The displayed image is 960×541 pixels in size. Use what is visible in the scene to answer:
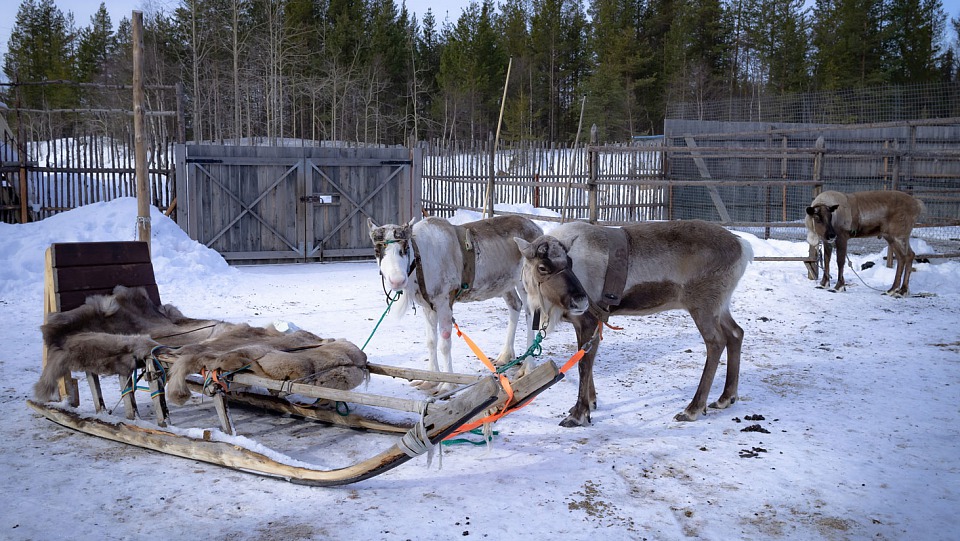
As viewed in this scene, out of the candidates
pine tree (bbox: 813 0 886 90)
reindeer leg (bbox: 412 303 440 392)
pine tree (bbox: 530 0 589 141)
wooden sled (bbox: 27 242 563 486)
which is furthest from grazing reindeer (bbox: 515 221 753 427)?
pine tree (bbox: 530 0 589 141)

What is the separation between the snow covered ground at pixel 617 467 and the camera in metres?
3.43

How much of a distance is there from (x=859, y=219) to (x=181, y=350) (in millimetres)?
10727

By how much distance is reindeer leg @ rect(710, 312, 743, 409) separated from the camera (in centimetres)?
543

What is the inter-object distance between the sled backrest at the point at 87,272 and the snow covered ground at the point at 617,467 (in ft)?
2.85

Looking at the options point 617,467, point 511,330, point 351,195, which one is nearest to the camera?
point 617,467

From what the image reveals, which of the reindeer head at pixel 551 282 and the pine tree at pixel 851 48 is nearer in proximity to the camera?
the reindeer head at pixel 551 282

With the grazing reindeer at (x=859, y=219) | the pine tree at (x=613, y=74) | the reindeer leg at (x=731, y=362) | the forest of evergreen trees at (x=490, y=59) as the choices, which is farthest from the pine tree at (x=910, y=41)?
the reindeer leg at (x=731, y=362)

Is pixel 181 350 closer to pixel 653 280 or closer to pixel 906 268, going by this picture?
pixel 653 280

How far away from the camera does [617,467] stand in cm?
421

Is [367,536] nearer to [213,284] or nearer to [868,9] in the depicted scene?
[213,284]

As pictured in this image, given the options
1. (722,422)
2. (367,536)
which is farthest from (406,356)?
(367,536)

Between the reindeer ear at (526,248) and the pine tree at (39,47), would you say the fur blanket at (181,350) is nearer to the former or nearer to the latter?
the reindeer ear at (526,248)

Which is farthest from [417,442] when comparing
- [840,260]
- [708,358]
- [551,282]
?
[840,260]

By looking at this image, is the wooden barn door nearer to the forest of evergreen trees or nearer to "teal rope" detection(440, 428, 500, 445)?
"teal rope" detection(440, 428, 500, 445)
